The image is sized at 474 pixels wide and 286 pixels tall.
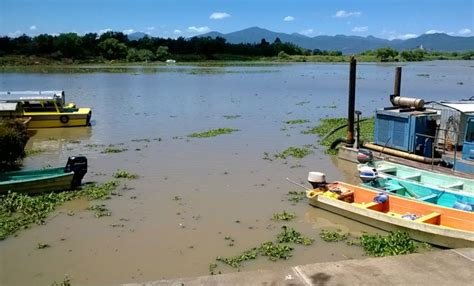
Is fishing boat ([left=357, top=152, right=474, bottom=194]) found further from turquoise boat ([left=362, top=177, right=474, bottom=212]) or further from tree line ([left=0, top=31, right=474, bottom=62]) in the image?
tree line ([left=0, top=31, right=474, bottom=62])

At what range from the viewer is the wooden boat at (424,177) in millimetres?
12672

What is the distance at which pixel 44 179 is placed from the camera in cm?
1364

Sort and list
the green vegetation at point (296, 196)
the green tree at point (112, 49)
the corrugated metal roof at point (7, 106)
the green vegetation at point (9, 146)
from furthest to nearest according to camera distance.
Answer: the green tree at point (112, 49) → the corrugated metal roof at point (7, 106) → the green vegetation at point (9, 146) → the green vegetation at point (296, 196)

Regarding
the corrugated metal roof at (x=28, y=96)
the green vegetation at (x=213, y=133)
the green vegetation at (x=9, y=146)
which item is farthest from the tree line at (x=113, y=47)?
the green vegetation at (x=9, y=146)

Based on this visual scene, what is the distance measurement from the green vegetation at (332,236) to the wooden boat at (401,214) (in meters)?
0.83

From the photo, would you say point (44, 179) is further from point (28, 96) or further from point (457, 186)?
point (28, 96)

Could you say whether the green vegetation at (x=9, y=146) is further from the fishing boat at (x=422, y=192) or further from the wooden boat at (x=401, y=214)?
the fishing boat at (x=422, y=192)

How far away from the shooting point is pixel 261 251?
33.1 ft

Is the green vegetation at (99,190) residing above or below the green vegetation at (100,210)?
above

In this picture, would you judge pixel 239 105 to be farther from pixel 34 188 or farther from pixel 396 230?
pixel 396 230

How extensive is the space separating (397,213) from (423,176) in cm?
296

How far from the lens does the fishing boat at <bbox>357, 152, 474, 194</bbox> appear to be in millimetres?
12656

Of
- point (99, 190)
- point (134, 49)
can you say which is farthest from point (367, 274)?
point (134, 49)

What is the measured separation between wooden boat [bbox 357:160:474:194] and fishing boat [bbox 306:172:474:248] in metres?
1.49
